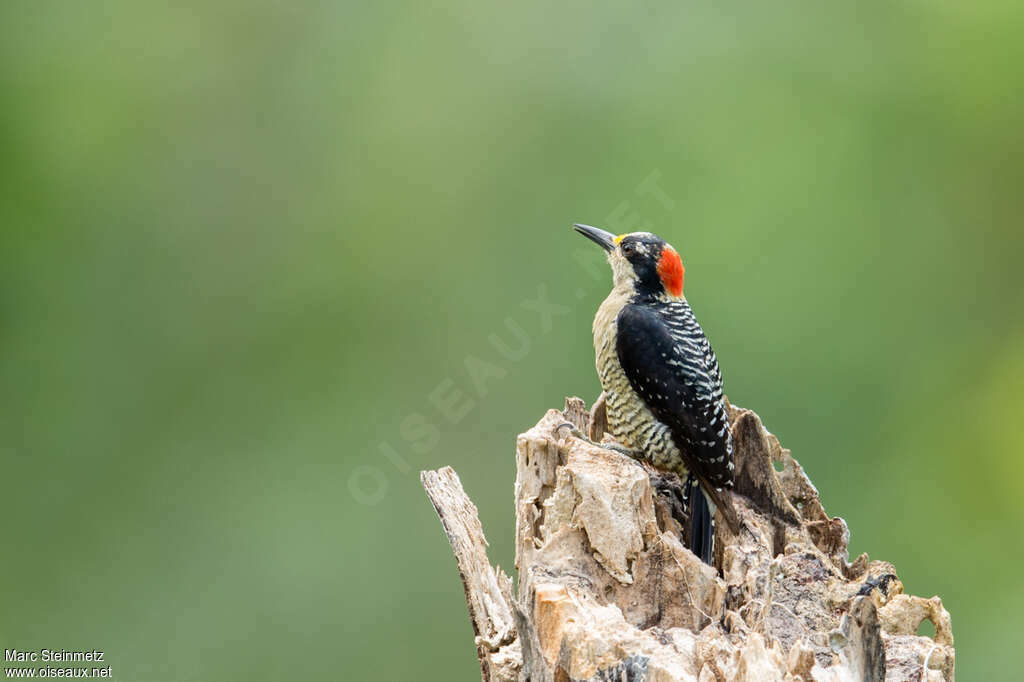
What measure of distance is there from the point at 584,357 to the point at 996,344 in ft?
9.18

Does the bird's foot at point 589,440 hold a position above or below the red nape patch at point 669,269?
below

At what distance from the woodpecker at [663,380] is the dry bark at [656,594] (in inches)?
7.4

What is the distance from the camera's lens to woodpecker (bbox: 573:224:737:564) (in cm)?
322

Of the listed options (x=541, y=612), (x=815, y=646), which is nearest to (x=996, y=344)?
(x=815, y=646)

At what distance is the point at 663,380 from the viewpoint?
344 cm

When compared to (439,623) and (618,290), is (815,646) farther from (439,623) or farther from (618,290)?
(439,623)

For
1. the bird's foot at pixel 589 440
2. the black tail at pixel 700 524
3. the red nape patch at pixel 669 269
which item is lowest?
the black tail at pixel 700 524

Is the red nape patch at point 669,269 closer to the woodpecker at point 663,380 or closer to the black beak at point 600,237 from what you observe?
the woodpecker at point 663,380

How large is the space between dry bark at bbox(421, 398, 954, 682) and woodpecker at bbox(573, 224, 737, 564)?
0.62 ft

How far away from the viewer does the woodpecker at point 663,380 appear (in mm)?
3225

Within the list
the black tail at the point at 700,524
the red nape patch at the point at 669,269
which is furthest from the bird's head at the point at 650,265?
the black tail at the point at 700,524

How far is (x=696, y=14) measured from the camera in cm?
653

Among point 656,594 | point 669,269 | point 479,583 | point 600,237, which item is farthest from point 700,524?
point 600,237

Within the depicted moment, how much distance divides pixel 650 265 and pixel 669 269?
0.07 metres
